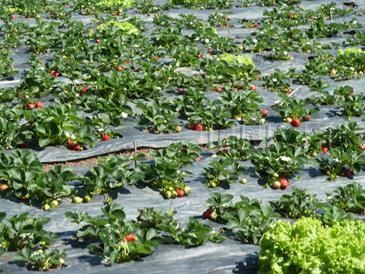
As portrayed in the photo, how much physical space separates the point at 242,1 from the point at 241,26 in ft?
8.29

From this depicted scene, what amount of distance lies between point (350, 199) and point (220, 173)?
1375 millimetres

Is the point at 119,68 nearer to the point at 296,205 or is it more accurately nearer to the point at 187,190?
the point at 187,190

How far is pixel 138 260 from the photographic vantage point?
19.9 ft

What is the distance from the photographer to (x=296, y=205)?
22.9 ft

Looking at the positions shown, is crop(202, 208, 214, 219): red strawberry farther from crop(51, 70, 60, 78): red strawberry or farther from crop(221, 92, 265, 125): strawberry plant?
crop(51, 70, 60, 78): red strawberry

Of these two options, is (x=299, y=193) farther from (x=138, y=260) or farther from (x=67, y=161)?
(x=67, y=161)

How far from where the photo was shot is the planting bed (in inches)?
239

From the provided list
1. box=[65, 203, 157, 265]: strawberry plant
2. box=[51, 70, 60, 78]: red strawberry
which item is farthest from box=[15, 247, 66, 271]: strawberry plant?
box=[51, 70, 60, 78]: red strawberry

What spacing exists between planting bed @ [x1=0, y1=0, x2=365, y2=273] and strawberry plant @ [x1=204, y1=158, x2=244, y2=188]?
0.01 metres

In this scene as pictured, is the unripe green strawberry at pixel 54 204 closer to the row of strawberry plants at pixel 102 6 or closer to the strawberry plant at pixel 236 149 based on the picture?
the strawberry plant at pixel 236 149

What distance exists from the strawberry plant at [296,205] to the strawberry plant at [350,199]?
27 centimetres

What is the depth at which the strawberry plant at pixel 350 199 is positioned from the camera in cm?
715

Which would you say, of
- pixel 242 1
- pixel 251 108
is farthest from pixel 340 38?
pixel 251 108

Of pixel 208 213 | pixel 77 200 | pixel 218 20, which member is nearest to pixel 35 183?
pixel 77 200
